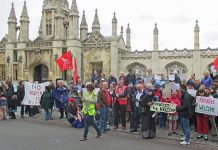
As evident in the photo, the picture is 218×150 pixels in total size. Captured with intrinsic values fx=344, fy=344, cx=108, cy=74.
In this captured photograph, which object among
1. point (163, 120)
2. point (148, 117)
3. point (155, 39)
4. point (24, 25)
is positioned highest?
point (24, 25)

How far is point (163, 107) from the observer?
12594 millimetres

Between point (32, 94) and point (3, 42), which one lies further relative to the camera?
point (3, 42)

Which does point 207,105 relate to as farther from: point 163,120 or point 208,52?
point 208,52

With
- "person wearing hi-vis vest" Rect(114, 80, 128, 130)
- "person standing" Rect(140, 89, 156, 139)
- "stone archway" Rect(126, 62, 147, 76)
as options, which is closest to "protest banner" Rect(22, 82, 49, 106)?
"person wearing hi-vis vest" Rect(114, 80, 128, 130)

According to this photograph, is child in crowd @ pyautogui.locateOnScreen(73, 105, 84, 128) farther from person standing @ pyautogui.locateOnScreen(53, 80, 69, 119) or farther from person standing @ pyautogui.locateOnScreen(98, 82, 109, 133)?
person standing @ pyautogui.locateOnScreen(53, 80, 69, 119)

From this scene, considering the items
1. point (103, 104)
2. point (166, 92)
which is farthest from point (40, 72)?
point (166, 92)

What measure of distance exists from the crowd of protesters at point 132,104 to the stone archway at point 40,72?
22.2m

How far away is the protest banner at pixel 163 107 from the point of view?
41.0ft

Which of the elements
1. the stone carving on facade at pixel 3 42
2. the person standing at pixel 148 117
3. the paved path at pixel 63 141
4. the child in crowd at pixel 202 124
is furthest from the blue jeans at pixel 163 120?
the stone carving on facade at pixel 3 42

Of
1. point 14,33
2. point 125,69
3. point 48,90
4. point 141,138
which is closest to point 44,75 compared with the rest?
point 14,33

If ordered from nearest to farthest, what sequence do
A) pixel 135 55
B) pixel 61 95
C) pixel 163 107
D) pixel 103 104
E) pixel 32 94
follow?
1. pixel 163 107
2. pixel 103 104
3. pixel 61 95
4. pixel 32 94
5. pixel 135 55

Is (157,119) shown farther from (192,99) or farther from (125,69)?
(125,69)

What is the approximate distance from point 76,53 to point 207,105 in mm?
25405

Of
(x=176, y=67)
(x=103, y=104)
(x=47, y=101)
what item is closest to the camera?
(x=103, y=104)
